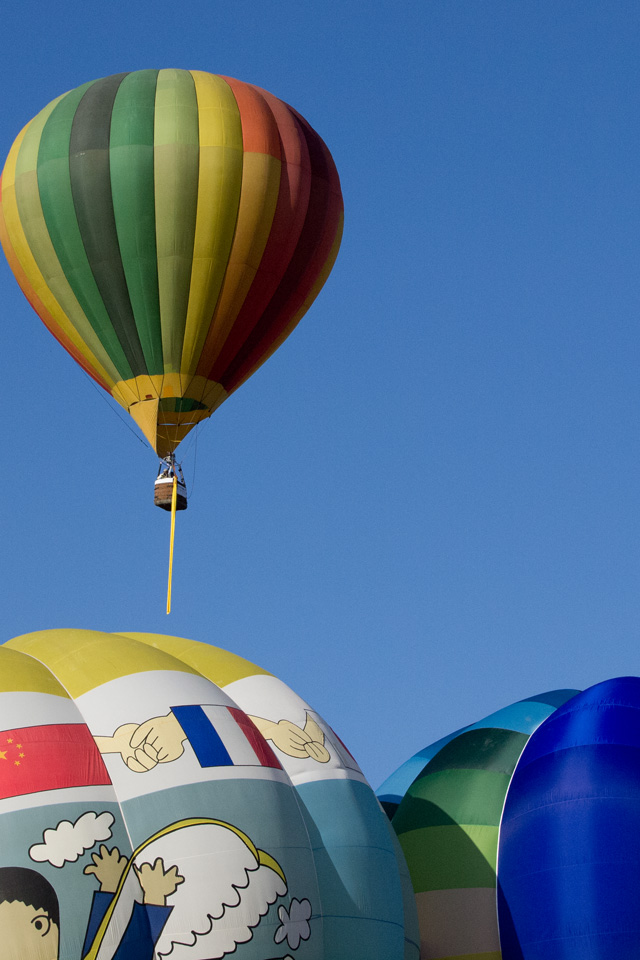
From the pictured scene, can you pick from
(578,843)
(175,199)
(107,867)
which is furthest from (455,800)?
(175,199)

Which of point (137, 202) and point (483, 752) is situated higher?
point (137, 202)

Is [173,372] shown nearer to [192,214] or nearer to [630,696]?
[192,214]

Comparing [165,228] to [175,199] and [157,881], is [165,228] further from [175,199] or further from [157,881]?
[157,881]

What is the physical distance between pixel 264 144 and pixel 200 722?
9.62 metres

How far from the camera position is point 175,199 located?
55.1 ft

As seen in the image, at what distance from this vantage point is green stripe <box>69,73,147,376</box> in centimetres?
1681

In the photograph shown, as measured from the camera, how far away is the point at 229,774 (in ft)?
30.0

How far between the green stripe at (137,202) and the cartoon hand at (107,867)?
947cm

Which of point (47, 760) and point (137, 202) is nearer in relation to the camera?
point (47, 760)

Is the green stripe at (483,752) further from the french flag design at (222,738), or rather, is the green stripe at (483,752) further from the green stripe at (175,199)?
the green stripe at (175,199)

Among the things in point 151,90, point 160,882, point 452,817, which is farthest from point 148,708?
point 151,90

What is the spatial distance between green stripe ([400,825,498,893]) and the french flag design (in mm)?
2552

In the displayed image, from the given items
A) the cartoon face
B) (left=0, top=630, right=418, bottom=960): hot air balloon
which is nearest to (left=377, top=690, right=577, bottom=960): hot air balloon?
(left=0, top=630, right=418, bottom=960): hot air balloon

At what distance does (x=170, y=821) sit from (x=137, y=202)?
9440 mm
